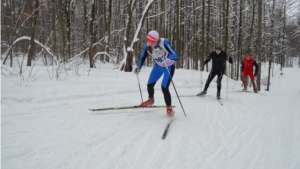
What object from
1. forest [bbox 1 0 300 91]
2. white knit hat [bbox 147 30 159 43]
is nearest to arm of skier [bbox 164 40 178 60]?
white knit hat [bbox 147 30 159 43]

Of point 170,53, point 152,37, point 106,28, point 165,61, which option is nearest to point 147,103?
point 165,61

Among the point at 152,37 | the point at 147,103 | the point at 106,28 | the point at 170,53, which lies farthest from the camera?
the point at 106,28

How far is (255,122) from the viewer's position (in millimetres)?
4934

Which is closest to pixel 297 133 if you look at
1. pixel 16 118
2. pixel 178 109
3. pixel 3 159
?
pixel 178 109

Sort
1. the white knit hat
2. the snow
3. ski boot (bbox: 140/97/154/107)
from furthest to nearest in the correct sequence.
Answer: ski boot (bbox: 140/97/154/107) < the white knit hat < the snow

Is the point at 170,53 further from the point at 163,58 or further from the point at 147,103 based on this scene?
the point at 147,103

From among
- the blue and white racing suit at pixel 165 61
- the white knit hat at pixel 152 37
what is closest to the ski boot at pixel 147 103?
the blue and white racing suit at pixel 165 61

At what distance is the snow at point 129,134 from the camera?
2.80m

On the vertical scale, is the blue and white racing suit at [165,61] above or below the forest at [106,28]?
below

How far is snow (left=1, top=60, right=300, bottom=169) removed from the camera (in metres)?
2.80

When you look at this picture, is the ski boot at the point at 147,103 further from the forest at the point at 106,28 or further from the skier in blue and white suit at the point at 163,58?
the forest at the point at 106,28

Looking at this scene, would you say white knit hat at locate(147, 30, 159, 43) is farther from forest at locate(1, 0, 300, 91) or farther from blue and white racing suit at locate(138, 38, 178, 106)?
forest at locate(1, 0, 300, 91)

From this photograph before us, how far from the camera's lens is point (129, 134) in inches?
148

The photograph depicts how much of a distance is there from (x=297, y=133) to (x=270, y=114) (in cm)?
168
